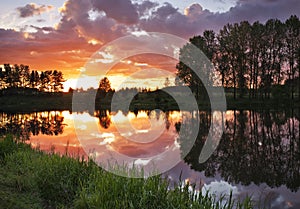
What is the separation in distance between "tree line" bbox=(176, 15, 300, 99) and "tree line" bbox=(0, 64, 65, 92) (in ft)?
160

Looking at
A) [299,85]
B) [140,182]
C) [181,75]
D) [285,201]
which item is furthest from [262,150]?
[299,85]

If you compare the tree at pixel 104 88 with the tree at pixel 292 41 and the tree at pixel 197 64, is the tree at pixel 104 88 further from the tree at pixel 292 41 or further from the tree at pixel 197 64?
the tree at pixel 292 41

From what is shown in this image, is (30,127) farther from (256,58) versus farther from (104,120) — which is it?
(256,58)

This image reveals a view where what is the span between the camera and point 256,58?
47812mm

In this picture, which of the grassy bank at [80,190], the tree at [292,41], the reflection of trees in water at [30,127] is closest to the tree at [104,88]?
the reflection of trees in water at [30,127]

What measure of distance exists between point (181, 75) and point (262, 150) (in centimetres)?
3499

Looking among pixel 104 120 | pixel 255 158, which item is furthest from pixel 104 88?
pixel 255 158

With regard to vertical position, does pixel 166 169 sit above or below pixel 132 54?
below

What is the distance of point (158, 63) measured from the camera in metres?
11.2

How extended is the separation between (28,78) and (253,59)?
61218 millimetres

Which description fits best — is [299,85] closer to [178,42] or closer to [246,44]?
[246,44]

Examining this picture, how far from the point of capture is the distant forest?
4659 centimetres

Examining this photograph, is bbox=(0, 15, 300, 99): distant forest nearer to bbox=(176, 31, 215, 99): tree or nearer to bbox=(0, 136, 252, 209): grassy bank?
bbox=(176, 31, 215, 99): tree

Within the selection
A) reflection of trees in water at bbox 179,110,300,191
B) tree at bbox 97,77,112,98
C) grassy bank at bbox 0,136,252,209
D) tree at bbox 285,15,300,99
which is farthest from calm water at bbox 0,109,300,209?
tree at bbox 97,77,112,98
